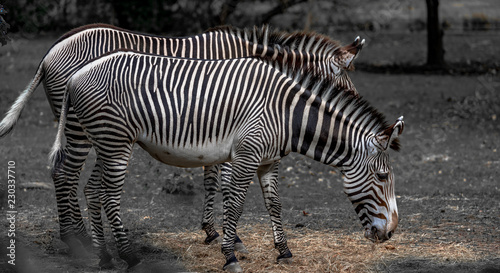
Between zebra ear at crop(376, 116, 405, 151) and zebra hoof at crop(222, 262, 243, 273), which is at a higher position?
zebra ear at crop(376, 116, 405, 151)

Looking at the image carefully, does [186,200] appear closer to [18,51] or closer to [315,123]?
[315,123]

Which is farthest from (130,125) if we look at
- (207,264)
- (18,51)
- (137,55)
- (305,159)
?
(18,51)

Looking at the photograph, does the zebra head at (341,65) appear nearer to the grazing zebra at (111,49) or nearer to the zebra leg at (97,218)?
the grazing zebra at (111,49)

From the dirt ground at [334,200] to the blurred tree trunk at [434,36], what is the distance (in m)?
3.41

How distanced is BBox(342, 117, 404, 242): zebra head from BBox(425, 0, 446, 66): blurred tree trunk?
13985 mm

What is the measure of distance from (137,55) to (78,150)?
127 cm

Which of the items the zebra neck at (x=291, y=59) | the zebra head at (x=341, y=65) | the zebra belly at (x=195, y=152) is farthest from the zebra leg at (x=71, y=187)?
the zebra head at (x=341, y=65)

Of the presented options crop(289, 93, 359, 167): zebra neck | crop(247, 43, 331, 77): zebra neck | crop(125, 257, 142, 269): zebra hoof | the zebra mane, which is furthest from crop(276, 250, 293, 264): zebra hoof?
crop(247, 43, 331, 77): zebra neck

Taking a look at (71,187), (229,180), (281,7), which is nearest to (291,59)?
(229,180)

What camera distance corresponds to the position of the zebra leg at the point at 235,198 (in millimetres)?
5398

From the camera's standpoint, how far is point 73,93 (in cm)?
556

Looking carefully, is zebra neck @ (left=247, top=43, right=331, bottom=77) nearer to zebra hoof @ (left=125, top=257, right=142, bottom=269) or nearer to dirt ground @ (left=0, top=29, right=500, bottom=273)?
dirt ground @ (left=0, top=29, right=500, bottom=273)

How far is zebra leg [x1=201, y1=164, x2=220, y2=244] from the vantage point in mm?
6602

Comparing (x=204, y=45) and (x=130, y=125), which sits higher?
(x=204, y=45)
